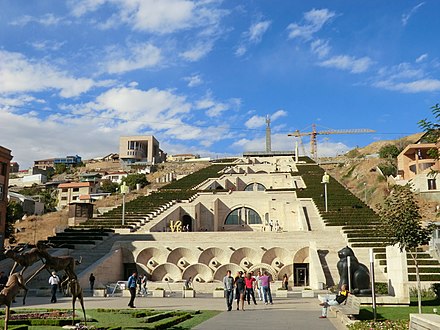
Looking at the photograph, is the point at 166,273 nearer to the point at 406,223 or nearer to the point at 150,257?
the point at 150,257

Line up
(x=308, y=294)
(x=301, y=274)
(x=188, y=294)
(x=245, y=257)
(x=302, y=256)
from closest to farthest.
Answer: (x=308, y=294), (x=188, y=294), (x=301, y=274), (x=302, y=256), (x=245, y=257)

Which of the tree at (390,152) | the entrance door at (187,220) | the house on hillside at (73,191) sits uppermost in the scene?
the tree at (390,152)

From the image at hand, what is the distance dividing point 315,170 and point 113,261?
195 feet

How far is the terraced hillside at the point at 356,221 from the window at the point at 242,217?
20.3ft

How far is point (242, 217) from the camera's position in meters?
54.2

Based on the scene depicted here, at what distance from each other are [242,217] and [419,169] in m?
27.6

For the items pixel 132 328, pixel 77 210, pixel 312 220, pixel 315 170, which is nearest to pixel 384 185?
pixel 315 170

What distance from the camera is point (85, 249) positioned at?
32031 millimetres

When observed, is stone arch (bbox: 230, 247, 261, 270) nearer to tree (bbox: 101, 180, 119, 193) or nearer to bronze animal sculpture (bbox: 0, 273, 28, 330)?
bronze animal sculpture (bbox: 0, 273, 28, 330)

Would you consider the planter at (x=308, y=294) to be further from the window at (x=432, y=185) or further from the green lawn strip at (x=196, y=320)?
the window at (x=432, y=185)

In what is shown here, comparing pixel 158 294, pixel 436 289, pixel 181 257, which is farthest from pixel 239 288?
pixel 181 257

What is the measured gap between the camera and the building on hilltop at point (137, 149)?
458 ft

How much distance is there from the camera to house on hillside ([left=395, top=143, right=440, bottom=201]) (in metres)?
53.9

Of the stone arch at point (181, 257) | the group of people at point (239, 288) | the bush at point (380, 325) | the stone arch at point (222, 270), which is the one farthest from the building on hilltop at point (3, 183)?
the bush at point (380, 325)
